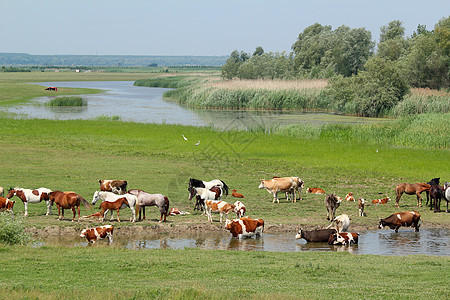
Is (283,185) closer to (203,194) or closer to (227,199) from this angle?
(227,199)

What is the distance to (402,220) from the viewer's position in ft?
59.7

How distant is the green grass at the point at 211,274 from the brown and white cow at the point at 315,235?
1.87 m

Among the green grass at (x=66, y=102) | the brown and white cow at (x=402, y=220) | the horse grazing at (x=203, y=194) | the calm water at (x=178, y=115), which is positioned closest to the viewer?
the brown and white cow at (x=402, y=220)

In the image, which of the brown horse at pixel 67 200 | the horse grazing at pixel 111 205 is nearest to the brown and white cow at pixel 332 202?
the horse grazing at pixel 111 205

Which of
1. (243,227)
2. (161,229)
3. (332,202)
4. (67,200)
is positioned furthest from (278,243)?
(67,200)

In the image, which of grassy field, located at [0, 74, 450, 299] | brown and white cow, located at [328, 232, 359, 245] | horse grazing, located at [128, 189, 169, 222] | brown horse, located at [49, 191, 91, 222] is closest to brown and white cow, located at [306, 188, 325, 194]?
grassy field, located at [0, 74, 450, 299]

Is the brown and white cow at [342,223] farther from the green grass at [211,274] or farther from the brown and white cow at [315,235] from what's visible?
the green grass at [211,274]

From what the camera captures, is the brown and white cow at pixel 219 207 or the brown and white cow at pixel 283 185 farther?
the brown and white cow at pixel 283 185

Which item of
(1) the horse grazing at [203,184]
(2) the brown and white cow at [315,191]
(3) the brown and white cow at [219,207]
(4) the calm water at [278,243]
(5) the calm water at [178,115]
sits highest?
(1) the horse grazing at [203,184]

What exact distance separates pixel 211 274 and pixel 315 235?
226 inches

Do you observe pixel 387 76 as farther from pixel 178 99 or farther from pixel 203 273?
pixel 203 273

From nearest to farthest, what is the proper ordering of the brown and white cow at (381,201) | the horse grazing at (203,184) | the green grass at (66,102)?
the horse grazing at (203,184) → the brown and white cow at (381,201) → the green grass at (66,102)

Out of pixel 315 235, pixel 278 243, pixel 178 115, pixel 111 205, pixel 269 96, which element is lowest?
pixel 178 115

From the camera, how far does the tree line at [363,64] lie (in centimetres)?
6322
